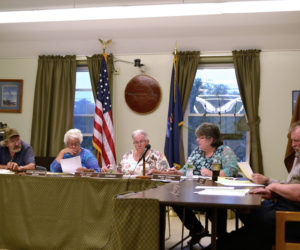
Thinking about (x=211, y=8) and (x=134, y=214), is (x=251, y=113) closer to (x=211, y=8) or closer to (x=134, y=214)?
(x=211, y=8)

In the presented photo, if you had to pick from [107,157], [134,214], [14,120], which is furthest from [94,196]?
[14,120]

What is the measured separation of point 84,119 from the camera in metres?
7.19

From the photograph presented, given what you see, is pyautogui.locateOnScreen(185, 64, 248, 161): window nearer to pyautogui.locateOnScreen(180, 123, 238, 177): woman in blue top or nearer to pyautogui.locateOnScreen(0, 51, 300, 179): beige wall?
pyautogui.locateOnScreen(0, 51, 300, 179): beige wall

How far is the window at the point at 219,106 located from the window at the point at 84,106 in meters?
1.69

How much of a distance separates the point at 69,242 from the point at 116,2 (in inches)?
160

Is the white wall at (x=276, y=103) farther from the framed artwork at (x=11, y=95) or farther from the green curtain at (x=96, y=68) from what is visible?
the framed artwork at (x=11, y=95)

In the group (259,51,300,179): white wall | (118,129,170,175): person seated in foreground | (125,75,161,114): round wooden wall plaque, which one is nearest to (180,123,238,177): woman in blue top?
(118,129,170,175): person seated in foreground

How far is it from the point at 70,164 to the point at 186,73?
2990mm

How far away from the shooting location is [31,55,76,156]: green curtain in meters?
6.95

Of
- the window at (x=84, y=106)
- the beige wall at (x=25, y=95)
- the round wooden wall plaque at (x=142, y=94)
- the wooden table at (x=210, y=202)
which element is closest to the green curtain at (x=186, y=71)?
the round wooden wall plaque at (x=142, y=94)

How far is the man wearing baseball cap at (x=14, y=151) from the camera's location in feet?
15.3

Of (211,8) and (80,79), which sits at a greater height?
(211,8)

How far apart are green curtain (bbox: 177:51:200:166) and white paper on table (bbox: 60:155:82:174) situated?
103 inches

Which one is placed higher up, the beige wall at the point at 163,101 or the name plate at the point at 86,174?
the beige wall at the point at 163,101
